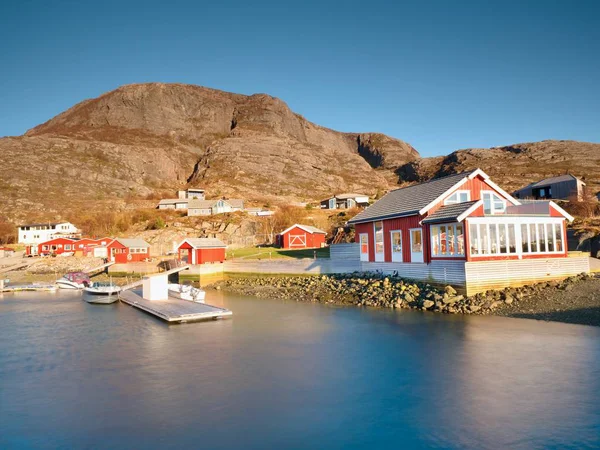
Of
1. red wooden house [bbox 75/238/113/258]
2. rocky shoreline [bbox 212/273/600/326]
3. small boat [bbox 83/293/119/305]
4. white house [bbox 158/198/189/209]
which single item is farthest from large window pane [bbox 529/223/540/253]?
white house [bbox 158/198/189/209]

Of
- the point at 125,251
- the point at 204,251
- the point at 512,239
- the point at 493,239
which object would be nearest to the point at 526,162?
the point at 204,251

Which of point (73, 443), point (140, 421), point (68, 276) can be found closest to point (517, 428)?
point (140, 421)

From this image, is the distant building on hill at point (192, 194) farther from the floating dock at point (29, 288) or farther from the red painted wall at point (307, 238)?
the floating dock at point (29, 288)

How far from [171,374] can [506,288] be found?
59.9ft

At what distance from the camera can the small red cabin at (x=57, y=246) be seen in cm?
7600

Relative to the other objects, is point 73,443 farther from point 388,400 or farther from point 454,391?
point 454,391

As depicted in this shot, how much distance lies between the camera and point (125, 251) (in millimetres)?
68188

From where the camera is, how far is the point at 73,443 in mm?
10898

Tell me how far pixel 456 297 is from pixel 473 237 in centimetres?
345

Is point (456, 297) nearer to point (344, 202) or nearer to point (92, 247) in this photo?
point (92, 247)

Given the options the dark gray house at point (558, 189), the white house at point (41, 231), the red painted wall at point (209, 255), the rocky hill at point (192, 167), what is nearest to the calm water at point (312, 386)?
the red painted wall at point (209, 255)

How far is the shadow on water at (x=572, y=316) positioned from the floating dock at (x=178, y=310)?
55.3ft

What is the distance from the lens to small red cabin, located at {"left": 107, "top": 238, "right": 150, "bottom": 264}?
221 ft

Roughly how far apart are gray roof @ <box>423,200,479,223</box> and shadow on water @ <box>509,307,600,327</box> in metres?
6.18
